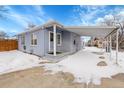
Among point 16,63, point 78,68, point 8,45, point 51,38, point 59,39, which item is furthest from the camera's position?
point 8,45

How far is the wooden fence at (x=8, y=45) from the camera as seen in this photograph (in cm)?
1490

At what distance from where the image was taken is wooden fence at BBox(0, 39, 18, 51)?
1490cm

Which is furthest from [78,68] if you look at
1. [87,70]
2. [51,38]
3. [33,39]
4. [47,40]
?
[33,39]

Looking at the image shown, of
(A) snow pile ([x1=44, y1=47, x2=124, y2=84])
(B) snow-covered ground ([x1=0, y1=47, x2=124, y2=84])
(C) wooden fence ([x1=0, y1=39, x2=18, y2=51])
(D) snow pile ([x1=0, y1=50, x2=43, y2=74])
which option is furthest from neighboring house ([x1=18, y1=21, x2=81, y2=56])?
(C) wooden fence ([x1=0, y1=39, x2=18, y2=51])

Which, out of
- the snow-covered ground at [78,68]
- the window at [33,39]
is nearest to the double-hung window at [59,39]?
the window at [33,39]

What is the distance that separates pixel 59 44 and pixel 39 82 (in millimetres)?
7866

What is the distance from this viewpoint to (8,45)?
51.7 feet

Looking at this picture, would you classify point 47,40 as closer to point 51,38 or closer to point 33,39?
point 51,38

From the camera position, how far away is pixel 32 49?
11766 mm

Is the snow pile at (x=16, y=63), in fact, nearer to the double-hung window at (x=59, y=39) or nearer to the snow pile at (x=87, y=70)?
the snow pile at (x=87, y=70)
